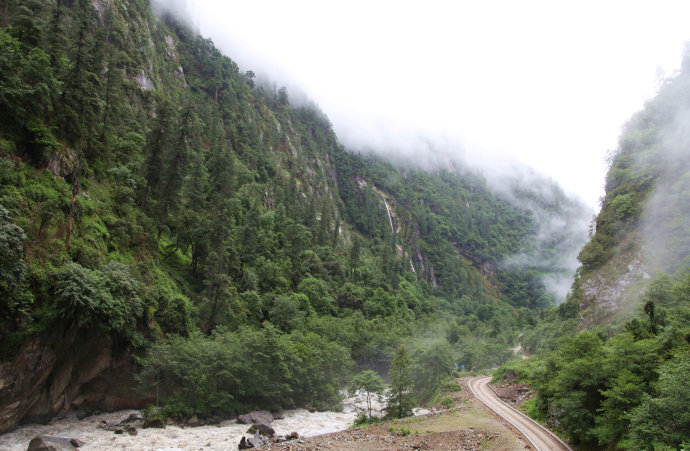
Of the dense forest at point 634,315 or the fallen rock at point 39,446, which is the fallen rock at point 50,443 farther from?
the dense forest at point 634,315

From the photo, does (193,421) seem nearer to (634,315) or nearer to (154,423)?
(154,423)

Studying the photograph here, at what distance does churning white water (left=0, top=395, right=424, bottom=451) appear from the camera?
25.8 metres

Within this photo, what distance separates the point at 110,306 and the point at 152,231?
694 inches

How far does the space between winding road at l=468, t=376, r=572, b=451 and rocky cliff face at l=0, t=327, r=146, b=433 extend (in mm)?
33754

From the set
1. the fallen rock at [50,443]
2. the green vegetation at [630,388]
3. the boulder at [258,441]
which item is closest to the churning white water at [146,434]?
the fallen rock at [50,443]

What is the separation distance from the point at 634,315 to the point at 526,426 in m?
21.6

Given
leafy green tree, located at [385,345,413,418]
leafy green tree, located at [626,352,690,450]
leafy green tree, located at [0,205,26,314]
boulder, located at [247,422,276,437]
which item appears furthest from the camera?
leafy green tree, located at [385,345,413,418]

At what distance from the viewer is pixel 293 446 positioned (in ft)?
96.5

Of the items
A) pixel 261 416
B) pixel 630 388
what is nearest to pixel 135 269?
pixel 261 416

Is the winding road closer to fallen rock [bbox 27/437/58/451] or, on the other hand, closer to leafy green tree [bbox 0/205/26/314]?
fallen rock [bbox 27/437/58/451]

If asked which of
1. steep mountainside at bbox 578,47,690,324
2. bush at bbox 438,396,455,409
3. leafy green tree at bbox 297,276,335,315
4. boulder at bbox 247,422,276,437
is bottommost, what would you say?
boulder at bbox 247,422,276,437

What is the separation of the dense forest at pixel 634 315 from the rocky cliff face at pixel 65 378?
3501 cm

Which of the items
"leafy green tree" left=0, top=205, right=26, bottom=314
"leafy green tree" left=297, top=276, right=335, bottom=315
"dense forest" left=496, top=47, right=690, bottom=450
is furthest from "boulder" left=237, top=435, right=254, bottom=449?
"leafy green tree" left=297, top=276, right=335, bottom=315

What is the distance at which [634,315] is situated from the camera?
42000 mm
